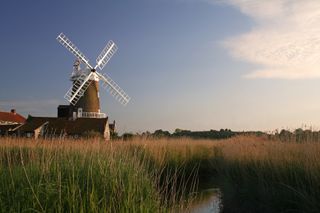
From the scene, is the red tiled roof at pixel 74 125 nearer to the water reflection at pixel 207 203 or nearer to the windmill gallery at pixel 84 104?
the windmill gallery at pixel 84 104

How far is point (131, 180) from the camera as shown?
5.80m

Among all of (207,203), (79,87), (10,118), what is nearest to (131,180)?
(207,203)

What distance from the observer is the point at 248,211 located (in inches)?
348

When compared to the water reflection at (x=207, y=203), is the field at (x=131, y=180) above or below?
above

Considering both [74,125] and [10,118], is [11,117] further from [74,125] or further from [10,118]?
[74,125]

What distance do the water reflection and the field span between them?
0.40 meters

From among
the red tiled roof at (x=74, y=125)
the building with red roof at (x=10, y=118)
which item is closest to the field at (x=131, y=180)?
the red tiled roof at (x=74, y=125)

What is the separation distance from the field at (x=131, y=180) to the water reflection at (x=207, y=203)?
0.40m

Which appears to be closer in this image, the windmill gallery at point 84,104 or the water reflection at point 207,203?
the water reflection at point 207,203

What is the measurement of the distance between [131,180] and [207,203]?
6.15 meters

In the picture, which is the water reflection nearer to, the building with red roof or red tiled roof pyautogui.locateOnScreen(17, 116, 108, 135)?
red tiled roof pyautogui.locateOnScreen(17, 116, 108, 135)

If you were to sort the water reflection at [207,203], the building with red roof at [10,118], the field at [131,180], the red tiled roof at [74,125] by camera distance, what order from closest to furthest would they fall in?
the field at [131,180]
the water reflection at [207,203]
the red tiled roof at [74,125]
the building with red roof at [10,118]

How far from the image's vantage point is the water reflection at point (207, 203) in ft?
34.4

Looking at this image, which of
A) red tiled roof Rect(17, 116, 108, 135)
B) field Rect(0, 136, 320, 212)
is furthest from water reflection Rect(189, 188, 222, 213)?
red tiled roof Rect(17, 116, 108, 135)
